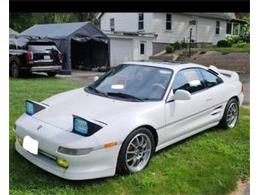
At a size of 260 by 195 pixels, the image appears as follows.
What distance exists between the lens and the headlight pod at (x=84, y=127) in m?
3.12

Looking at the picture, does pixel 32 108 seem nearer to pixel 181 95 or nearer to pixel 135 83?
pixel 135 83

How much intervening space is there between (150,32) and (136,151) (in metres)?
14.6

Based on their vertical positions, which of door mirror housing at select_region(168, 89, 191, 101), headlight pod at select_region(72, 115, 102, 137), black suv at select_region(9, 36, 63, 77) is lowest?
headlight pod at select_region(72, 115, 102, 137)

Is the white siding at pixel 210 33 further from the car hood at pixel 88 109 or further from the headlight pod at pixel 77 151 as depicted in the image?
the headlight pod at pixel 77 151

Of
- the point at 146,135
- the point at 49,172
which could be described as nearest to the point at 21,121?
the point at 49,172

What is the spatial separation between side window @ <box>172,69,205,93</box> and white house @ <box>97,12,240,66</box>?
686 cm

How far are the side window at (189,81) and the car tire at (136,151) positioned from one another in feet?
2.72

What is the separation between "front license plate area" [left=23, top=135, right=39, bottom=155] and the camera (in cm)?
328

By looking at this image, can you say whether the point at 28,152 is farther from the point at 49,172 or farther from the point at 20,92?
the point at 20,92

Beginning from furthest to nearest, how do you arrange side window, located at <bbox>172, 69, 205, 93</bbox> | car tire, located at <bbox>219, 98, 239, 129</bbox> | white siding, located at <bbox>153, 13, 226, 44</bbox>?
white siding, located at <bbox>153, 13, 226, 44</bbox>
car tire, located at <bbox>219, 98, 239, 129</bbox>
side window, located at <bbox>172, 69, 205, 93</bbox>

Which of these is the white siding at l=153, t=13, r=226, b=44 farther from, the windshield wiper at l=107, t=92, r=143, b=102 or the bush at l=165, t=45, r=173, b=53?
the windshield wiper at l=107, t=92, r=143, b=102

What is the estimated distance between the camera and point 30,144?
3.34 meters

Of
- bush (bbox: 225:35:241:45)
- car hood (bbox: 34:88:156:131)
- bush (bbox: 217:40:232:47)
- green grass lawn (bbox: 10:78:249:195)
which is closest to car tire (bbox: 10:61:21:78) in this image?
green grass lawn (bbox: 10:78:249:195)

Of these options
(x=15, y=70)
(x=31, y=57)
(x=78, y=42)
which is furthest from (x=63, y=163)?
(x=78, y=42)
